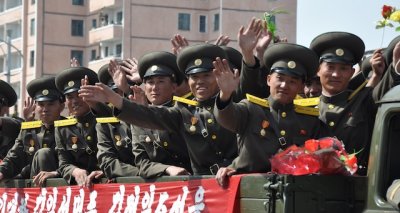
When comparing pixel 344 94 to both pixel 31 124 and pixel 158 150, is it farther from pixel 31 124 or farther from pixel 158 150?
pixel 31 124

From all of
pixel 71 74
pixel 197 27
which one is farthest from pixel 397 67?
pixel 197 27

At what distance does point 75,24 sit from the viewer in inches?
2685

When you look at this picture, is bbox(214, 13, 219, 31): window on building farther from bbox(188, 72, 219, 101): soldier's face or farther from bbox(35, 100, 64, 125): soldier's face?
bbox(188, 72, 219, 101): soldier's face

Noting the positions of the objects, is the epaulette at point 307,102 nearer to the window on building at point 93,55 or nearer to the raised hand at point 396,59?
the raised hand at point 396,59

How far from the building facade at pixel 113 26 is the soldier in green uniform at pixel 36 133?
49.5 m

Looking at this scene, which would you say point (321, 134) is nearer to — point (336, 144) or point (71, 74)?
point (336, 144)

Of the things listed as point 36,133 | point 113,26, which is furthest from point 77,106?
point 113,26

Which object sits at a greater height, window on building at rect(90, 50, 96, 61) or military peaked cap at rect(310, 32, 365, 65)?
window on building at rect(90, 50, 96, 61)

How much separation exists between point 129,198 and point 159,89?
1322 millimetres

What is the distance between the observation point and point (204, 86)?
29.5 ft

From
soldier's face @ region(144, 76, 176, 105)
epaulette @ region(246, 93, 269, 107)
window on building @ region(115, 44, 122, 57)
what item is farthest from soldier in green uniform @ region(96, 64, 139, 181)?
window on building @ region(115, 44, 122, 57)

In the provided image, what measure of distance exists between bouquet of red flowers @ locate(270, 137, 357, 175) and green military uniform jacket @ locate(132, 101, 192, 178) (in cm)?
237

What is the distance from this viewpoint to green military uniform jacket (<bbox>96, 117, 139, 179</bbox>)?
10.2 metres

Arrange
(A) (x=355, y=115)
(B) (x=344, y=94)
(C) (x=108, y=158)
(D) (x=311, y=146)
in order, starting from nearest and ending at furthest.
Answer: (D) (x=311, y=146) < (A) (x=355, y=115) < (B) (x=344, y=94) < (C) (x=108, y=158)
